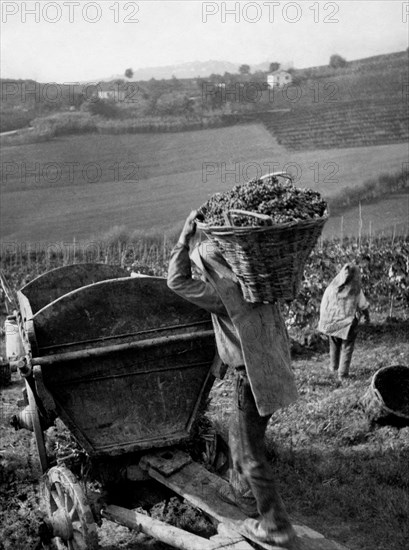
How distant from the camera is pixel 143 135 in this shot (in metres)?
20.8

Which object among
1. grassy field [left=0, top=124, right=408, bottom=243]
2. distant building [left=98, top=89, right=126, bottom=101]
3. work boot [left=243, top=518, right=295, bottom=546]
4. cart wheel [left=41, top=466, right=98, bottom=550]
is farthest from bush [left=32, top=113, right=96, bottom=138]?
work boot [left=243, top=518, right=295, bottom=546]

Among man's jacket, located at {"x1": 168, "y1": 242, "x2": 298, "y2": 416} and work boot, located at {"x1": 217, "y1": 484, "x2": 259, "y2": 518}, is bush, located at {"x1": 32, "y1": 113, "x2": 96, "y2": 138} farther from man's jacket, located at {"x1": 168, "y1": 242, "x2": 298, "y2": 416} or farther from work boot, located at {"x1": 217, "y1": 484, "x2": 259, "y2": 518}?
work boot, located at {"x1": 217, "y1": 484, "x2": 259, "y2": 518}

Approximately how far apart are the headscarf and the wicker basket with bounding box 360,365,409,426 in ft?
5.98

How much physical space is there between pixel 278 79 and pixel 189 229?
1860cm

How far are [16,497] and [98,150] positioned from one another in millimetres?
14592

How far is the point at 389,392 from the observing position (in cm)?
804

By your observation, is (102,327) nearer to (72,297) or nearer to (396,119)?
(72,297)

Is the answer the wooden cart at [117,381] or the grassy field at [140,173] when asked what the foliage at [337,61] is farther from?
the wooden cart at [117,381]

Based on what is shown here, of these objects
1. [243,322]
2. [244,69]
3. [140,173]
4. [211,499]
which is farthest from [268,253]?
[244,69]

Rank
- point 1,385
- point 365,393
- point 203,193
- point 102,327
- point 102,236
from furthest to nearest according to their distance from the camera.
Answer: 1. point 203,193
2. point 102,236
3. point 1,385
4. point 365,393
5. point 102,327

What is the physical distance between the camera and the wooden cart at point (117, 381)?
512 centimetres

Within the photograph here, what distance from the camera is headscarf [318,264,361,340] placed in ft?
32.7

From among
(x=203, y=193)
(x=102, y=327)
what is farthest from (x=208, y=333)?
(x=203, y=193)

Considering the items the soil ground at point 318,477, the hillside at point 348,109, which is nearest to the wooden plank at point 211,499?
the soil ground at point 318,477
